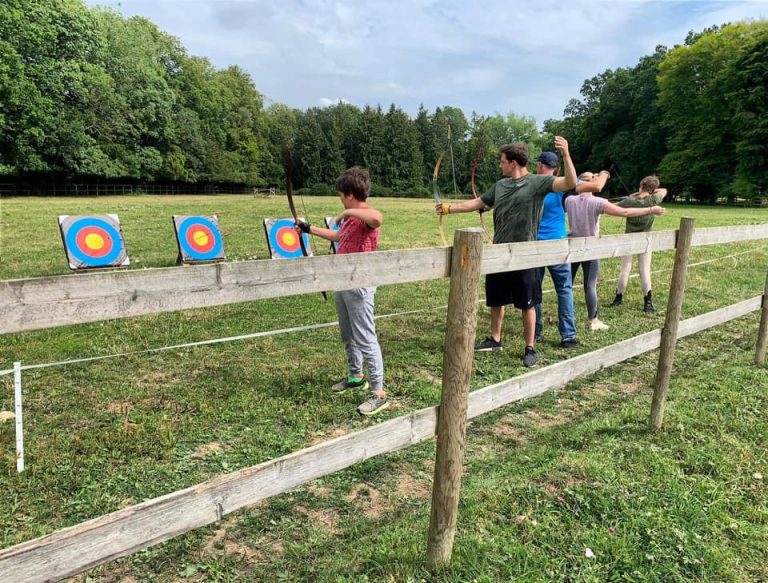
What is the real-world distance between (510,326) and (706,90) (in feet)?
151

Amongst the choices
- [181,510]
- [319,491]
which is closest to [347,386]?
[319,491]

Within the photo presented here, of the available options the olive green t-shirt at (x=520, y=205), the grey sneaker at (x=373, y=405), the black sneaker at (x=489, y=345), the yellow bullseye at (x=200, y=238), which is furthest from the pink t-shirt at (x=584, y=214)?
the yellow bullseye at (x=200, y=238)

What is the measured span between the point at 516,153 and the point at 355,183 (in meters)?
1.55

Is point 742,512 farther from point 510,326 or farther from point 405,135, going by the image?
point 405,135

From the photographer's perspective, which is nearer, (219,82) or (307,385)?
(307,385)

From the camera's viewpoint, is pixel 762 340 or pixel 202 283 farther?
pixel 762 340

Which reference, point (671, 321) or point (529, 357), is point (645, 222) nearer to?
point (529, 357)

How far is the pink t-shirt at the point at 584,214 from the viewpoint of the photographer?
222 inches

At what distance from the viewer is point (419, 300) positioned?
7.11 m

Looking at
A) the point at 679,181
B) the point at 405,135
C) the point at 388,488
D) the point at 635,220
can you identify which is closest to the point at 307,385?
the point at 388,488

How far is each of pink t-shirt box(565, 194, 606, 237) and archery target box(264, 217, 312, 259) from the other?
457 cm

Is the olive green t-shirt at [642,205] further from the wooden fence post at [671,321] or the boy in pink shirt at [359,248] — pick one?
the boy in pink shirt at [359,248]

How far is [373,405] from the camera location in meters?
3.64

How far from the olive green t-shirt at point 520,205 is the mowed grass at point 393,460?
122 cm
